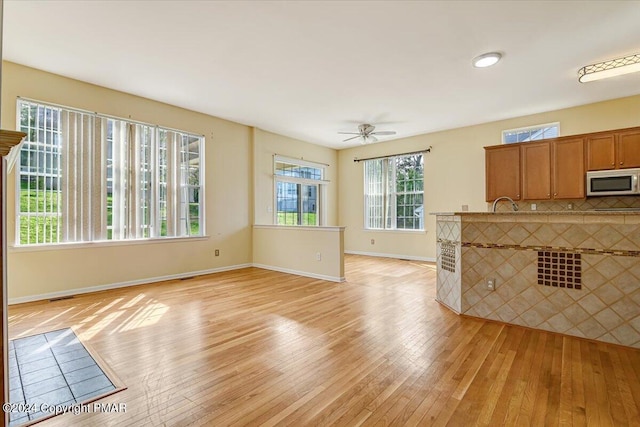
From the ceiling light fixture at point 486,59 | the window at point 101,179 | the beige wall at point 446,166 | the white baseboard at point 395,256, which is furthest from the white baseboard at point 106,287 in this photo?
the ceiling light fixture at point 486,59

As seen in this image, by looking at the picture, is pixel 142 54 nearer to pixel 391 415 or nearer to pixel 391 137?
pixel 391 415

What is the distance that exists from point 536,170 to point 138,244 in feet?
21.7

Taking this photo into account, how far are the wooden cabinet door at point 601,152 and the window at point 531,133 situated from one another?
0.73 m

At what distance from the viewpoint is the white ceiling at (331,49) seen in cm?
274

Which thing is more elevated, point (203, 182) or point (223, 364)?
point (203, 182)

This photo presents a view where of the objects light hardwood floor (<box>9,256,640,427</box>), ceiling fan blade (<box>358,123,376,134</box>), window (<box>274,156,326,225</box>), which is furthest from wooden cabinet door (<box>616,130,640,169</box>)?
window (<box>274,156,326,225</box>)

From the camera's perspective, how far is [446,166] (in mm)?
6551

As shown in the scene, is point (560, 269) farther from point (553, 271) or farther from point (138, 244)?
point (138, 244)

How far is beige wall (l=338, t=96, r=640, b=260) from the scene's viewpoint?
16.3 ft

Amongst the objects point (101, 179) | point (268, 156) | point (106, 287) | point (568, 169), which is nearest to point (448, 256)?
point (568, 169)

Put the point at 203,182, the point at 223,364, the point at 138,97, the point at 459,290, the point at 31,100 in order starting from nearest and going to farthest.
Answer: the point at 223,364 < the point at 459,290 < the point at 31,100 < the point at 138,97 < the point at 203,182

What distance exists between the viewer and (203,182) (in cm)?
548

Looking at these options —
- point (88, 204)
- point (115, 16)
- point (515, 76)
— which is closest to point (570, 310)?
point (515, 76)

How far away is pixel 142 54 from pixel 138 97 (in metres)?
1.48
